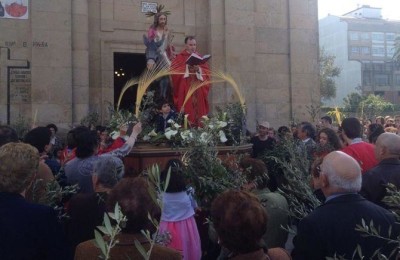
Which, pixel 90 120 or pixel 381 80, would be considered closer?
pixel 90 120

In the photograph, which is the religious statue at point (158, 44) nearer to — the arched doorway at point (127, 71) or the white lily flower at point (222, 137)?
the white lily flower at point (222, 137)

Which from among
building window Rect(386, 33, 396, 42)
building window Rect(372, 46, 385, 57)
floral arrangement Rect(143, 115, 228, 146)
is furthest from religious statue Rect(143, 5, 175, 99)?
building window Rect(386, 33, 396, 42)

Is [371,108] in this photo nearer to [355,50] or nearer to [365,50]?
[355,50]

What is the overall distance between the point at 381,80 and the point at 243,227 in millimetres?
72106

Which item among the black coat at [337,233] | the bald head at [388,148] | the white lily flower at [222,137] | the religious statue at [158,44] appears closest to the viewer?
the black coat at [337,233]

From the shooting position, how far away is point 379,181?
3.96 m

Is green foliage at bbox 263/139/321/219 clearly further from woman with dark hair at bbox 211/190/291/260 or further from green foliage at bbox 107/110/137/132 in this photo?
green foliage at bbox 107/110/137/132

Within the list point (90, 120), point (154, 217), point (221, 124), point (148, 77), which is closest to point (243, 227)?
point (154, 217)

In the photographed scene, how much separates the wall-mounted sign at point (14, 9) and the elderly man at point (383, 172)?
9.23m

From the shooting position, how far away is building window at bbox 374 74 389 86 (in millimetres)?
69006

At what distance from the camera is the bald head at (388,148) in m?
4.18

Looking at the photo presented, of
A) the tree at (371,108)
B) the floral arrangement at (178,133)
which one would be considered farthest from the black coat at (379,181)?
the tree at (371,108)

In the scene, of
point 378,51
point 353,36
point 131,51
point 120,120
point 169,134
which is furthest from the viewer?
point 378,51

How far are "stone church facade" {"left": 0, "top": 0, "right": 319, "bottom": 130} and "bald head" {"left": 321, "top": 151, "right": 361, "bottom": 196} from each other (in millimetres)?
8036
